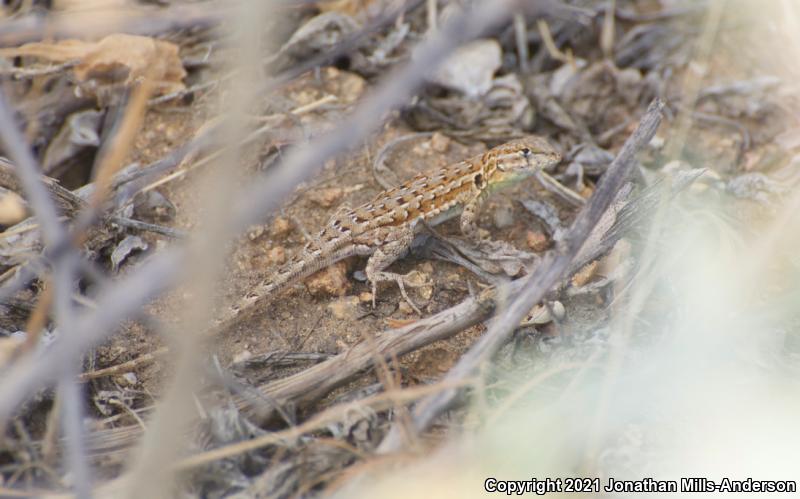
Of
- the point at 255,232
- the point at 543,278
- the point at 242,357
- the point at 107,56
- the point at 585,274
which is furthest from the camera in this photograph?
the point at 107,56

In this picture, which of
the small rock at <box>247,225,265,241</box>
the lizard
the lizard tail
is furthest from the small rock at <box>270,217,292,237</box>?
the lizard tail

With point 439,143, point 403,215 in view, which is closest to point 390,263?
point 403,215

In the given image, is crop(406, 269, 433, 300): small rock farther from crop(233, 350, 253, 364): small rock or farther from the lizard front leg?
crop(233, 350, 253, 364): small rock

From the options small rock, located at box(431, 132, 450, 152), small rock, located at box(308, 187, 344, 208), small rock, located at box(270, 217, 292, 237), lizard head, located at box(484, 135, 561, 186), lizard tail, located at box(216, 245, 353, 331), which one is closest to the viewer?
lizard tail, located at box(216, 245, 353, 331)

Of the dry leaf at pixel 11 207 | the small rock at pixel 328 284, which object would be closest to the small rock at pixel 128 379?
the small rock at pixel 328 284

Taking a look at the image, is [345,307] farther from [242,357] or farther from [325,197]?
[325,197]

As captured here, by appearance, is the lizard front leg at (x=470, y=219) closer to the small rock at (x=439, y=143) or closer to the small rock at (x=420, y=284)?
the small rock at (x=420, y=284)
